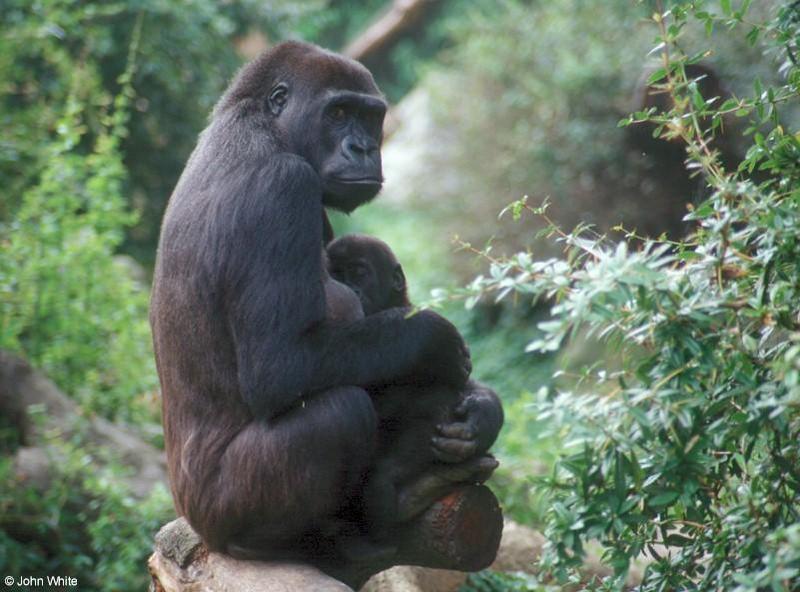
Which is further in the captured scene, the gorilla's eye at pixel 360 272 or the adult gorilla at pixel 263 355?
the gorilla's eye at pixel 360 272

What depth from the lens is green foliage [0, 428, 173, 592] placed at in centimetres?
602

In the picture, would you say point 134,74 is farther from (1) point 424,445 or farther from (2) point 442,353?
(1) point 424,445

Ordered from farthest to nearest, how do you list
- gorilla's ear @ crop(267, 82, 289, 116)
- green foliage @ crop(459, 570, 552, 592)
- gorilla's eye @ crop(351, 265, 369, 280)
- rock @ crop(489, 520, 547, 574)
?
rock @ crop(489, 520, 547, 574) < green foliage @ crop(459, 570, 552, 592) < gorilla's eye @ crop(351, 265, 369, 280) < gorilla's ear @ crop(267, 82, 289, 116)

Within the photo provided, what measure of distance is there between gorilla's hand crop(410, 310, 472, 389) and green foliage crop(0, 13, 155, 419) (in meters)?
4.21

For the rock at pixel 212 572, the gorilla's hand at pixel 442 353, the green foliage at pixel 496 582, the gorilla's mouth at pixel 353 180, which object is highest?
the gorilla's mouth at pixel 353 180

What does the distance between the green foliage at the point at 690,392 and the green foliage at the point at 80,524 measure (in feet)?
12.2

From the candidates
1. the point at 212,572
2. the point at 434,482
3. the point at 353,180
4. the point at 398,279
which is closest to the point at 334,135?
the point at 353,180

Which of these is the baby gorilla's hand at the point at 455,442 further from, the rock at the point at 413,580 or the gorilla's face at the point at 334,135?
the rock at the point at 413,580

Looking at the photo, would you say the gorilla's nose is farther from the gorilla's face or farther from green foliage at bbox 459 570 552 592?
green foliage at bbox 459 570 552 592

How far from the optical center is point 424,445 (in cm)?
365

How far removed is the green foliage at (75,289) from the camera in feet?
23.7

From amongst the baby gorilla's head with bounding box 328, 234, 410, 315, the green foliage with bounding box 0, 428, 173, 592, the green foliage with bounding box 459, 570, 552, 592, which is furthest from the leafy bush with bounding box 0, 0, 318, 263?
the green foliage with bounding box 459, 570, 552, 592

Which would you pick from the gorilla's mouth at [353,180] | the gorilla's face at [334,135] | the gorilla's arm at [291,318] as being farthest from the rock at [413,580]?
the gorilla's mouth at [353,180]

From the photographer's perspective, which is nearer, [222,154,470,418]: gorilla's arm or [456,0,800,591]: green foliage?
[456,0,800,591]: green foliage
